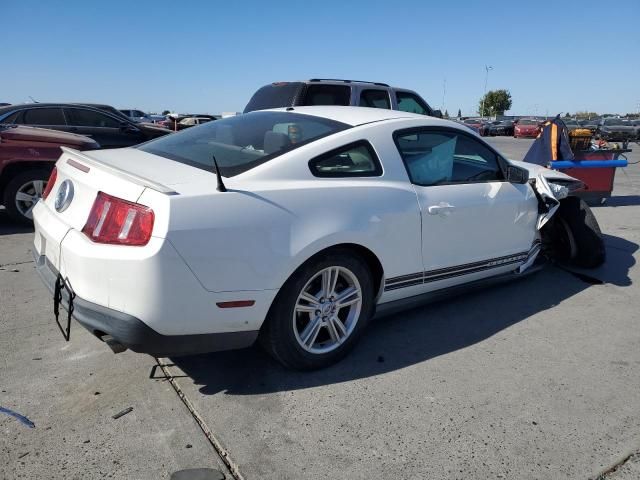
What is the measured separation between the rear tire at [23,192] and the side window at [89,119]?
339cm

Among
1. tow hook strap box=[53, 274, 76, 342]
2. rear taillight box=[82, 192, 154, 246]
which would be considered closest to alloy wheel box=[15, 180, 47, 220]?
tow hook strap box=[53, 274, 76, 342]

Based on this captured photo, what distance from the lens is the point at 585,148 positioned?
314 inches

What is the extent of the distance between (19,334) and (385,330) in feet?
8.12

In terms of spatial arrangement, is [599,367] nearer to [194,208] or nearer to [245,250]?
[245,250]

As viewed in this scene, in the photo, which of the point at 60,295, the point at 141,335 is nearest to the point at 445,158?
the point at 141,335

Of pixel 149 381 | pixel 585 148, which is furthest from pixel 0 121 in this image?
pixel 585 148

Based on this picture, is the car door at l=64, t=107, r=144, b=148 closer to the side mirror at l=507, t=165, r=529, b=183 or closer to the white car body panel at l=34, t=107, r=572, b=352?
the white car body panel at l=34, t=107, r=572, b=352

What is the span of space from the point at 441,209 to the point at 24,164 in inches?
202

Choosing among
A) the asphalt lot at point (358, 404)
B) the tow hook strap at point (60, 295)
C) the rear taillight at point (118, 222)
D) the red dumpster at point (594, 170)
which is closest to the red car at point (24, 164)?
the asphalt lot at point (358, 404)

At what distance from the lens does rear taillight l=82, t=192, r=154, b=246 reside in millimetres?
2322

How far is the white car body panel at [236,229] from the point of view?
2.33m

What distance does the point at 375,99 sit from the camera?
26.9 feet

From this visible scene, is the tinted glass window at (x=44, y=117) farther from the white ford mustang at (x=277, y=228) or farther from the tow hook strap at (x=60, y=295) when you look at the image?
the tow hook strap at (x=60, y=295)

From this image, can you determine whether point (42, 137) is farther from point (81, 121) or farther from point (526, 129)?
point (526, 129)
